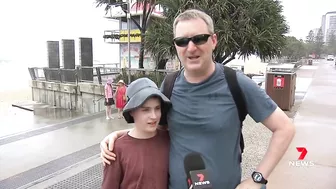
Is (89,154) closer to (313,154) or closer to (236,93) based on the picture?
(313,154)

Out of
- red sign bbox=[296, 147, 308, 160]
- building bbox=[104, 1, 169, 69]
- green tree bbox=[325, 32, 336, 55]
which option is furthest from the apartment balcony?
green tree bbox=[325, 32, 336, 55]

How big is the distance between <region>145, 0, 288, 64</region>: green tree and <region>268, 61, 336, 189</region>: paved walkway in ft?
9.38

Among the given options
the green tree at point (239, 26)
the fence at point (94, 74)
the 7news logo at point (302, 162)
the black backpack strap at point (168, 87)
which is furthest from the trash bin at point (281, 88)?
the black backpack strap at point (168, 87)

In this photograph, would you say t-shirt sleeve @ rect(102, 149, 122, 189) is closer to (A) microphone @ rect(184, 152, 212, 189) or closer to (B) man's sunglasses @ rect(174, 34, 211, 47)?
(A) microphone @ rect(184, 152, 212, 189)

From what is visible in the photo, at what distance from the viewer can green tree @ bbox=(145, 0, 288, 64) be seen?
402 inches

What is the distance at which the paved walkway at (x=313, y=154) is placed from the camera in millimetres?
3991

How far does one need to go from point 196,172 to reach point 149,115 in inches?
15.8

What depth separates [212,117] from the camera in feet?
4.76

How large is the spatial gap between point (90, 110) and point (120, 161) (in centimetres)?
1455

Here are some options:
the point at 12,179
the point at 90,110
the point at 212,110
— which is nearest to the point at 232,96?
the point at 212,110

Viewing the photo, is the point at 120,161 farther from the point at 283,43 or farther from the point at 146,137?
the point at 283,43

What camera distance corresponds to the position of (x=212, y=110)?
57.5 inches

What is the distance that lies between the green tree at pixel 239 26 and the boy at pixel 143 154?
8707mm

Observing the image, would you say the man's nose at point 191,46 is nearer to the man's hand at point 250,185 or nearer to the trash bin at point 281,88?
the man's hand at point 250,185
